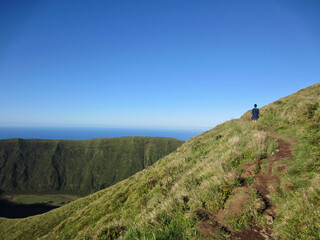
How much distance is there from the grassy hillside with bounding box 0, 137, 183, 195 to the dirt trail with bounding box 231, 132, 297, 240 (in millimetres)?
160965

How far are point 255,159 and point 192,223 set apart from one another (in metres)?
5.14

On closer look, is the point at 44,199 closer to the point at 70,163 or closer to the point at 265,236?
the point at 70,163

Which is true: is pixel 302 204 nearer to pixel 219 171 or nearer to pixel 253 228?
pixel 253 228

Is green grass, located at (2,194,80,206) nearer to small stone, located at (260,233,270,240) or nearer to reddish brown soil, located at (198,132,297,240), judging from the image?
reddish brown soil, located at (198,132,297,240)

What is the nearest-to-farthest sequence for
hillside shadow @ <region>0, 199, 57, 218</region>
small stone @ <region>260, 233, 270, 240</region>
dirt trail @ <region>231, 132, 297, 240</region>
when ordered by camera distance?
small stone @ <region>260, 233, 270, 240</region>, dirt trail @ <region>231, 132, 297, 240</region>, hillside shadow @ <region>0, 199, 57, 218</region>

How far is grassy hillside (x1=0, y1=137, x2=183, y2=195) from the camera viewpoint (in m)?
149

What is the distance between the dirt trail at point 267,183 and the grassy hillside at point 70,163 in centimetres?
16097

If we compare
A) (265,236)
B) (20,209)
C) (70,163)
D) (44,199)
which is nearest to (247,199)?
(265,236)

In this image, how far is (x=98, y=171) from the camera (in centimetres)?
16375

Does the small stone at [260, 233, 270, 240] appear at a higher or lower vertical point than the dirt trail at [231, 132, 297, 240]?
lower

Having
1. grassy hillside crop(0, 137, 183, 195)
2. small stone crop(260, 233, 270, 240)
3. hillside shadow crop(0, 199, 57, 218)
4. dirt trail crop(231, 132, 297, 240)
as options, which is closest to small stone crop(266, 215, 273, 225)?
dirt trail crop(231, 132, 297, 240)

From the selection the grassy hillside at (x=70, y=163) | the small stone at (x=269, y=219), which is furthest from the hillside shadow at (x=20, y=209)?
the small stone at (x=269, y=219)

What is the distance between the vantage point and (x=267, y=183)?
6023 mm

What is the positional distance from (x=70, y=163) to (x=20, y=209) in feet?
206
